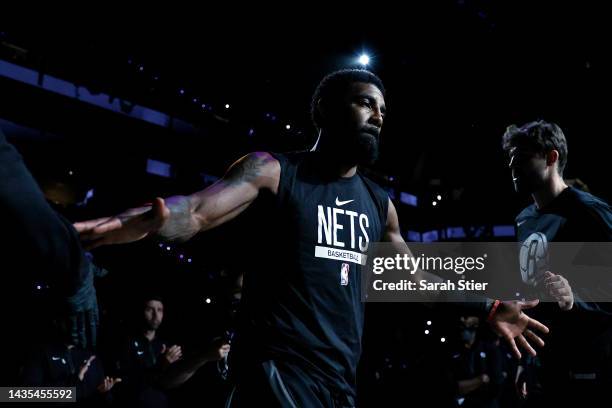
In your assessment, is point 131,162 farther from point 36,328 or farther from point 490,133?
point 490,133

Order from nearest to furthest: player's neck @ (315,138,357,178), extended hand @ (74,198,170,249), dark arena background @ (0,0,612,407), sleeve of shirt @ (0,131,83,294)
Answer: sleeve of shirt @ (0,131,83,294), extended hand @ (74,198,170,249), player's neck @ (315,138,357,178), dark arena background @ (0,0,612,407)

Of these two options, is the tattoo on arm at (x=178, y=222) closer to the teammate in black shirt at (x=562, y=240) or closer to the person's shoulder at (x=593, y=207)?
the teammate in black shirt at (x=562, y=240)

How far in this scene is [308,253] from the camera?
2.27 m

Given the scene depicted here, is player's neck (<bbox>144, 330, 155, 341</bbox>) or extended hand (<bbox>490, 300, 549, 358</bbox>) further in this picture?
player's neck (<bbox>144, 330, 155, 341</bbox>)

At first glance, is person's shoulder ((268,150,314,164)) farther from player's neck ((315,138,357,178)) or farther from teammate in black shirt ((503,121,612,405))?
teammate in black shirt ((503,121,612,405))

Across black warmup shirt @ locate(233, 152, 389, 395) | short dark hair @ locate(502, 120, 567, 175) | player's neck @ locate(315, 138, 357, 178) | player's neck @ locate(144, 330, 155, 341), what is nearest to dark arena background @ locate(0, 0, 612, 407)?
player's neck @ locate(144, 330, 155, 341)

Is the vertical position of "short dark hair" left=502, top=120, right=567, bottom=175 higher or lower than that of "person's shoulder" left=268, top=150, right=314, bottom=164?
higher

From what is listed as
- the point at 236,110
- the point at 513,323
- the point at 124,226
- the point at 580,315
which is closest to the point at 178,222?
the point at 124,226

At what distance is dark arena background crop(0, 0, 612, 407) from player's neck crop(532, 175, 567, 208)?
272 cm

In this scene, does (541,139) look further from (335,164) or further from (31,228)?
(31,228)

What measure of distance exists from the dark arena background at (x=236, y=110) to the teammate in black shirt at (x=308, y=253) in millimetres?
3053

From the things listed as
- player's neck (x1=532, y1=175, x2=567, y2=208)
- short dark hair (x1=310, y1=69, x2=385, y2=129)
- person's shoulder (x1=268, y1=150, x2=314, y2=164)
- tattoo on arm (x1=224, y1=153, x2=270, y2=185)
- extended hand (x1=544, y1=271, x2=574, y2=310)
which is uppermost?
short dark hair (x1=310, y1=69, x2=385, y2=129)

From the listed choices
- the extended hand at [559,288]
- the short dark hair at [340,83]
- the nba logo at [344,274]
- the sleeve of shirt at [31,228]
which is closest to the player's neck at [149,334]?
the short dark hair at [340,83]

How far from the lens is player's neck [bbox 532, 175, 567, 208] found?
373 centimetres
